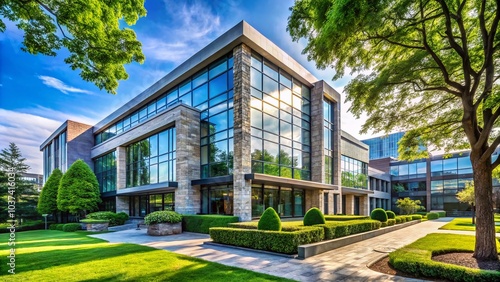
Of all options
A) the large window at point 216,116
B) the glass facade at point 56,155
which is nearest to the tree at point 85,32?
the large window at point 216,116

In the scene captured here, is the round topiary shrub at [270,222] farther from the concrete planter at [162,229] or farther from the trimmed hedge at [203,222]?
the concrete planter at [162,229]

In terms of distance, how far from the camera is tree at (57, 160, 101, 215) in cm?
2616

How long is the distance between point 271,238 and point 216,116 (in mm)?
11043

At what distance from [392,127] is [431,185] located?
43.1 meters

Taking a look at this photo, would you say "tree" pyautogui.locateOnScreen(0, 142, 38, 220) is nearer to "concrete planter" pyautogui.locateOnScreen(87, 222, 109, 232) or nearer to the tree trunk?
"concrete planter" pyautogui.locateOnScreen(87, 222, 109, 232)

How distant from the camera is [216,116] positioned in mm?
19156

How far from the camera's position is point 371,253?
1048 centimetres

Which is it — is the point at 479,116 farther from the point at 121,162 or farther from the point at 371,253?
the point at 121,162

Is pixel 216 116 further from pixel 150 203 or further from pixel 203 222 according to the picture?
pixel 150 203

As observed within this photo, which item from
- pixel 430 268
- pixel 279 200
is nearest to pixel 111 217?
pixel 279 200

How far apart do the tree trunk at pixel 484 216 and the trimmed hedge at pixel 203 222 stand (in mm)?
11071

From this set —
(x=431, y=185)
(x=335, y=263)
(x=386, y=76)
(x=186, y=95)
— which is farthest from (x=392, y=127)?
(x=431, y=185)

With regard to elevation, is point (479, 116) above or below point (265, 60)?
below

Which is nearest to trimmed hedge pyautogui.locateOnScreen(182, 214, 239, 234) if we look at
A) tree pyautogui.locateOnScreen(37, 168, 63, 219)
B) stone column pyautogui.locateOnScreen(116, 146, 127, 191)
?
stone column pyautogui.locateOnScreen(116, 146, 127, 191)
